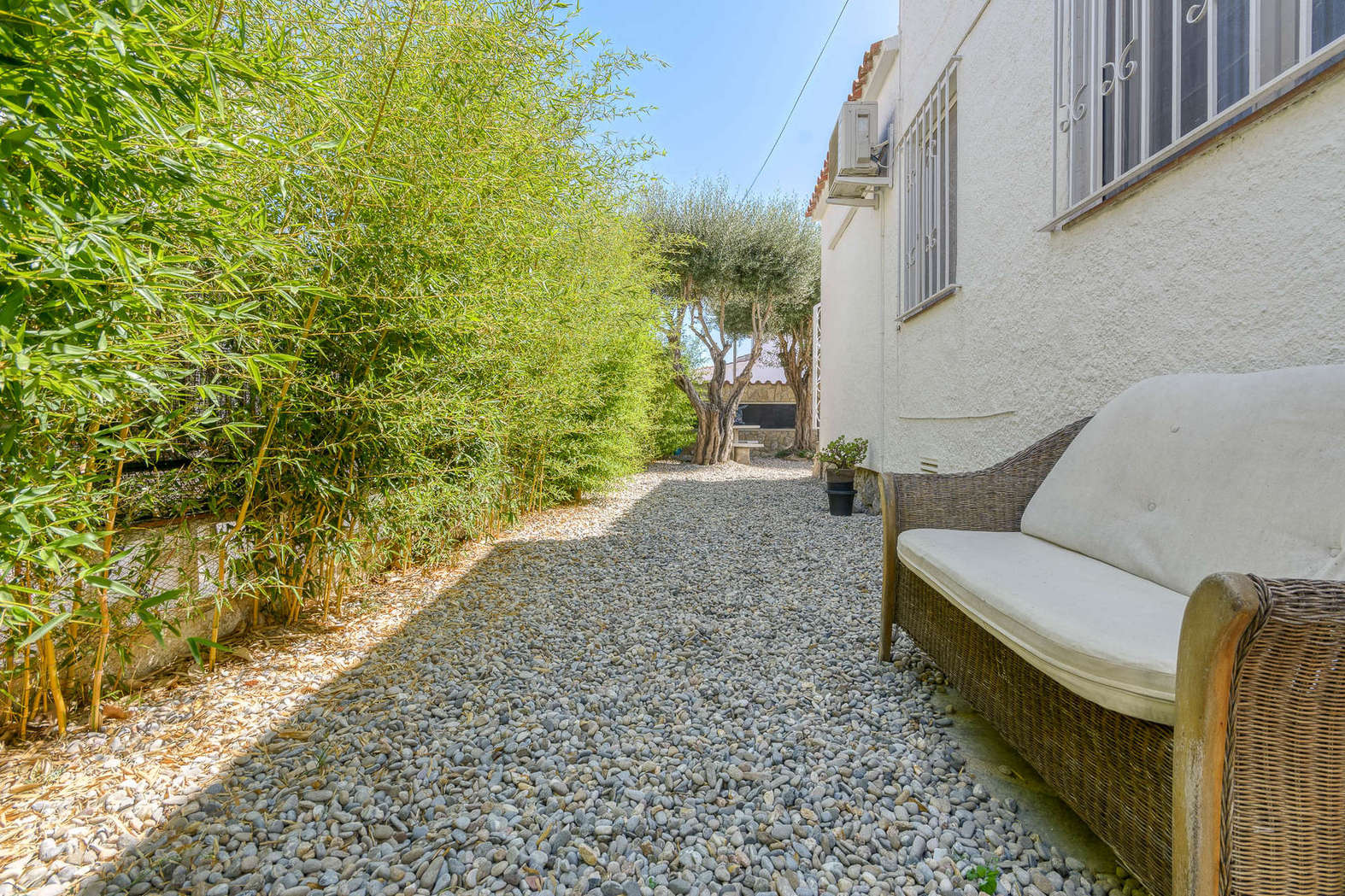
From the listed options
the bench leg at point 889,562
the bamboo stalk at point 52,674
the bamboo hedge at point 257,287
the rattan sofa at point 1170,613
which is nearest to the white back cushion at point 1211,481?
the rattan sofa at point 1170,613

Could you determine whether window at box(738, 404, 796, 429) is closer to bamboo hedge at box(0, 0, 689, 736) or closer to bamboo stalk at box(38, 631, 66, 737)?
bamboo hedge at box(0, 0, 689, 736)

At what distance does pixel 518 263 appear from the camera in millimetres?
2633

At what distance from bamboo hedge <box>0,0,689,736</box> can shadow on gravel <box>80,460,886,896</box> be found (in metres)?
0.40

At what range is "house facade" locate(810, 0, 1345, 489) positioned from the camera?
4.48 ft

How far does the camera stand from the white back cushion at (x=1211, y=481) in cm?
104

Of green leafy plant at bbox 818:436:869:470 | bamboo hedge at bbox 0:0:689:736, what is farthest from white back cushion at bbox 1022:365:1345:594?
green leafy plant at bbox 818:436:869:470

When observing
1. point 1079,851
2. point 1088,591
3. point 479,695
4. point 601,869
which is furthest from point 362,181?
point 1079,851

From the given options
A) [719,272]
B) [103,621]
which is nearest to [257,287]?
[103,621]

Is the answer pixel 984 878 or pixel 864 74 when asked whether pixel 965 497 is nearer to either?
pixel 984 878

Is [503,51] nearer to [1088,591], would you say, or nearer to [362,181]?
[362,181]

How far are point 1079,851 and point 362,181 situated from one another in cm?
230

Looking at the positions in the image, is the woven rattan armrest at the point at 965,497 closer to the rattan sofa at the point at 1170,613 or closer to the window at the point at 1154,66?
the rattan sofa at the point at 1170,613

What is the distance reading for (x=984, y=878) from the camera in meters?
Answer: 1.08

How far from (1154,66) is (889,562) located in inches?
70.6
